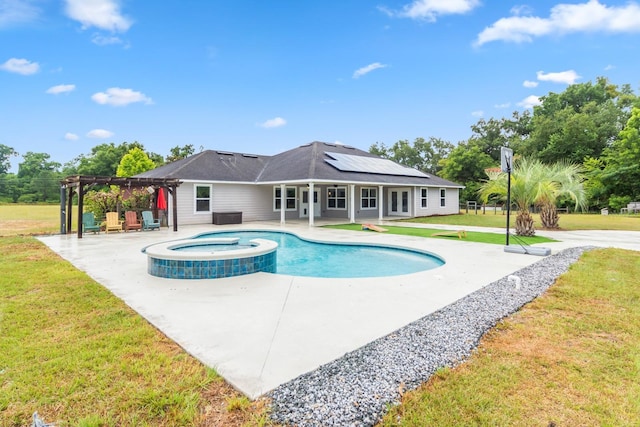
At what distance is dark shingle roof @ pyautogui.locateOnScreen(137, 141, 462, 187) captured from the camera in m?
17.1

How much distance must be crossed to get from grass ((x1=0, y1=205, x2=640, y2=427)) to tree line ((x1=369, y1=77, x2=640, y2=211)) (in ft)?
66.5

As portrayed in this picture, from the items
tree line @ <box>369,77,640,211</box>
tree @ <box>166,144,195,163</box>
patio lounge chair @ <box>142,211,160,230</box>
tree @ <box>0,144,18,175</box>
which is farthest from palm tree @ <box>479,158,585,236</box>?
tree @ <box>0,144,18,175</box>

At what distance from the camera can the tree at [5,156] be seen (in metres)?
52.6

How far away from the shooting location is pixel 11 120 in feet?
113

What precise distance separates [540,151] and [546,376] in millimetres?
38779

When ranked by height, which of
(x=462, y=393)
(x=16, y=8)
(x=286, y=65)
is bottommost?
(x=462, y=393)

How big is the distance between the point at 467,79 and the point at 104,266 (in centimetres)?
2327

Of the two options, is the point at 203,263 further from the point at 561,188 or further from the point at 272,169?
the point at 272,169

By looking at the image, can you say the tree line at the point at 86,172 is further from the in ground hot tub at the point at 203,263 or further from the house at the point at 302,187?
the in ground hot tub at the point at 203,263

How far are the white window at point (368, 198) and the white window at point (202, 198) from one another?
385 inches

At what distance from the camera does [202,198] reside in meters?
17.3

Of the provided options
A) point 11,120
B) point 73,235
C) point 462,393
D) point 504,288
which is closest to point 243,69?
point 73,235

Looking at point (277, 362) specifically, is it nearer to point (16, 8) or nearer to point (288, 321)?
point (288, 321)

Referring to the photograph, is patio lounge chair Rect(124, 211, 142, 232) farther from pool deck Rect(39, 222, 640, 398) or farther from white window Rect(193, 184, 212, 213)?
pool deck Rect(39, 222, 640, 398)
